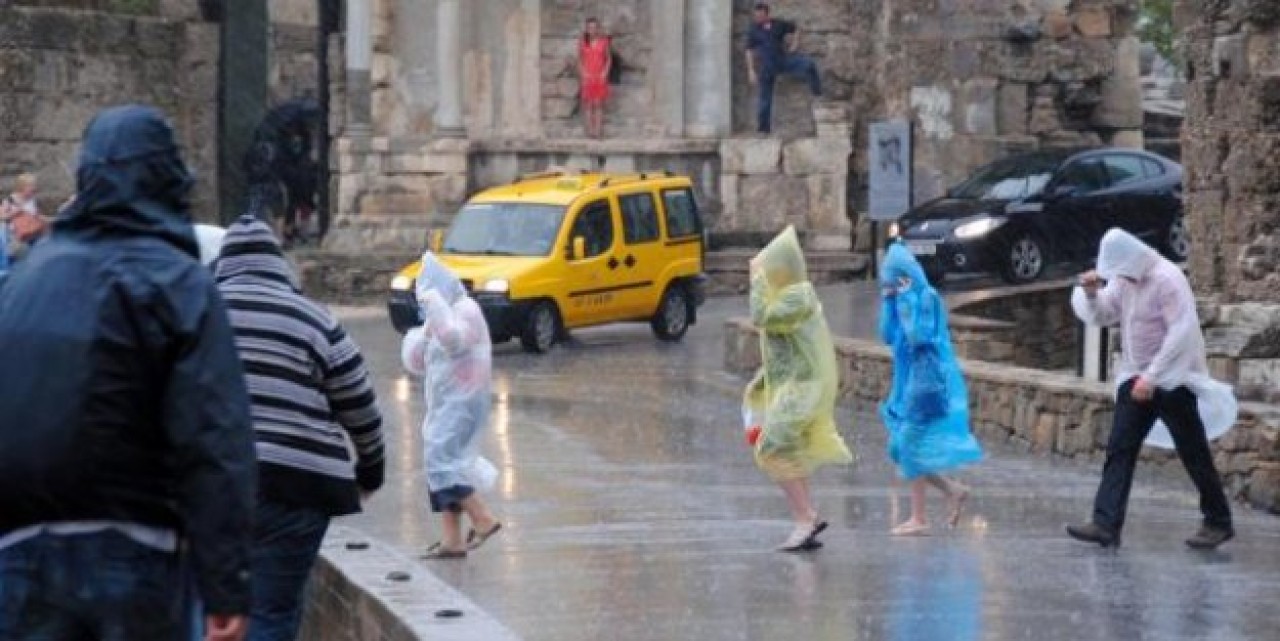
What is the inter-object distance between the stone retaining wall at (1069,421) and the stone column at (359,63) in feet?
48.5

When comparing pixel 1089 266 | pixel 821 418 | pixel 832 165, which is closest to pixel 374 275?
pixel 832 165

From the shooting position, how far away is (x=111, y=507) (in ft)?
20.1

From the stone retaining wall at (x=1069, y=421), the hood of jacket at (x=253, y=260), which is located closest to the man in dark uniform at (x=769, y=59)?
the stone retaining wall at (x=1069, y=421)

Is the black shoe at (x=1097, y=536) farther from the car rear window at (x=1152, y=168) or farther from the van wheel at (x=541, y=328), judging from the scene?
the car rear window at (x=1152, y=168)

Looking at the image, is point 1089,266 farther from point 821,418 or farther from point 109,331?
point 109,331

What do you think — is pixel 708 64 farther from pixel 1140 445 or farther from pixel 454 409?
pixel 1140 445

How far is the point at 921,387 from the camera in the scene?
14.4m

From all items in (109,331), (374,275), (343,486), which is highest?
(109,331)

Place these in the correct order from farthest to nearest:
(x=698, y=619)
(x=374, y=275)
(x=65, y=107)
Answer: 1. (x=374, y=275)
2. (x=65, y=107)
3. (x=698, y=619)

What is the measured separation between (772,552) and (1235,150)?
516cm

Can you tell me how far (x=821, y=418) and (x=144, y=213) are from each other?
7728 mm

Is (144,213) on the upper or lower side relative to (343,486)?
upper

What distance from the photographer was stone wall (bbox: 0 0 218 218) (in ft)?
78.2

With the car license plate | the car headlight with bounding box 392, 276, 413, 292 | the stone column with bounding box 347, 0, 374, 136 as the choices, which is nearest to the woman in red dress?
the stone column with bounding box 347, 0, 374, 136
